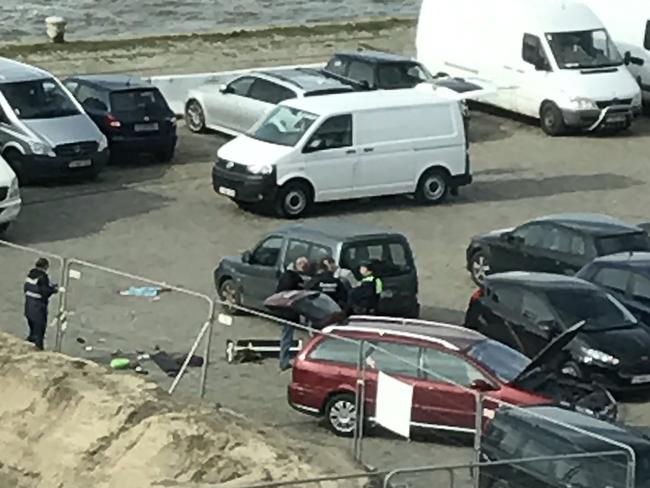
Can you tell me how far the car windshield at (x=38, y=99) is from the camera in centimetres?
3102

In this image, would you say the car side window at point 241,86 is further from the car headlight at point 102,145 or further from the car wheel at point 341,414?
the car wheel at point 341,414

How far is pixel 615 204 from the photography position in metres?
31.5

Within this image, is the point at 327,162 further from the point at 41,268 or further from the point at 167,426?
the point at 167,426

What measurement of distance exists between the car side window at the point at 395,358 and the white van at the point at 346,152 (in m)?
10.1

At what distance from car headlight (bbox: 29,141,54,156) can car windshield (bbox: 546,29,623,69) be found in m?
11.1

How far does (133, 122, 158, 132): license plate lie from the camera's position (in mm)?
32344

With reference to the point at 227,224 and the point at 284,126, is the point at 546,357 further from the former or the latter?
the point at 284,126

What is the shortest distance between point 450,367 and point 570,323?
3401mm

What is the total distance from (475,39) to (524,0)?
1.28 metres

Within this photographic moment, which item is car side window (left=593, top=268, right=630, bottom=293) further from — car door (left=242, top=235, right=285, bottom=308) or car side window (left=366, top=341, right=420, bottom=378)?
car side window (left=366, top=341, right=420, bottom=378)

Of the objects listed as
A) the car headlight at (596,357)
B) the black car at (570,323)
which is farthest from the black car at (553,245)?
the car headlight at (596,357)

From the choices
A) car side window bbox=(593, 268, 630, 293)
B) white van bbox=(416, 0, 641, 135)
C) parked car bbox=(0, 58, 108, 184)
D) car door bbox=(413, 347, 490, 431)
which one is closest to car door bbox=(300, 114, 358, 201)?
parked car bbox=(0, 58, 108, 184)

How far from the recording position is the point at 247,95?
113 feet

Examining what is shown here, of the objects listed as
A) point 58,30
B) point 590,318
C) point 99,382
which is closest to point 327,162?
point 590,318
